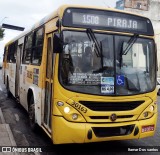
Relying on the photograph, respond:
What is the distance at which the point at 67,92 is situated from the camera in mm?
6391

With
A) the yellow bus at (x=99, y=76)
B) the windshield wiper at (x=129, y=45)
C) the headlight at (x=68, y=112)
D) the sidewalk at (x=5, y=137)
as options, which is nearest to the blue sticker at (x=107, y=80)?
the yellow bus at (x=99, y=76)

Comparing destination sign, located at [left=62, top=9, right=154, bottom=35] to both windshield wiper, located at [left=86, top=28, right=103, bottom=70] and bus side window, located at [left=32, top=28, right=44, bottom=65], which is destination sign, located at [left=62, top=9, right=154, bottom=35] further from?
bus side window, located at [left=32, top=28, right=44, bottom=65]

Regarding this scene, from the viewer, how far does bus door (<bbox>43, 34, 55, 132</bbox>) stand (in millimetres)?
6977

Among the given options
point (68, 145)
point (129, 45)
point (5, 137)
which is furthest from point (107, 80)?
point (5, 137)

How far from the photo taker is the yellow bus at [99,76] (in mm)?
6379

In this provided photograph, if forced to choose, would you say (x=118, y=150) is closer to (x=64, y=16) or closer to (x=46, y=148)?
(x=46, y=148)

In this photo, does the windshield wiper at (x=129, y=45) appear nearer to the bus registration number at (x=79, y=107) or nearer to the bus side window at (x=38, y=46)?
the bus registration number at (x=79, y=107)

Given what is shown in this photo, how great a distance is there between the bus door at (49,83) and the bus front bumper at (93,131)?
25.1 inches

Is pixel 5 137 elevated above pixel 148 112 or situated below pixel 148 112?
below

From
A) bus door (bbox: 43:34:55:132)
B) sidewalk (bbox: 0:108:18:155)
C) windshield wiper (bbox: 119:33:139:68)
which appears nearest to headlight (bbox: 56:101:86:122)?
bus door (bbox: 43:34:55:132)

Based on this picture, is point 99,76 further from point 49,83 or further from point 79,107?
point 49,83

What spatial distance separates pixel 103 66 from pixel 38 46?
2.36 m

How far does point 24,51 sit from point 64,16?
4350 millimetres

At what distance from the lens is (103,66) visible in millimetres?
6641
